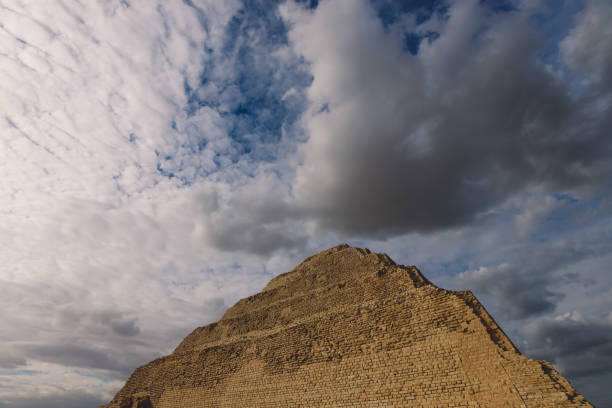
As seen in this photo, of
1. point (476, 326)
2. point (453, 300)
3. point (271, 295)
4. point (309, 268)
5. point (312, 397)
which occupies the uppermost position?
point (309, 268)

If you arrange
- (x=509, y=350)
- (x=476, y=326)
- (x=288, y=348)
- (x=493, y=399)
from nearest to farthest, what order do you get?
(x=493, y=399) → (x=509, y=350) → (x=476, y=326) → (x=288, y=348)

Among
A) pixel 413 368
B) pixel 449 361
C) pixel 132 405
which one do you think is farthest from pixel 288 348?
pixel 132 405

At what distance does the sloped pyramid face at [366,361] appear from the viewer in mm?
9383

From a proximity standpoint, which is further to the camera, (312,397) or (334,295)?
(334,295)

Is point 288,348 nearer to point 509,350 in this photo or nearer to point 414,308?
point 414,308

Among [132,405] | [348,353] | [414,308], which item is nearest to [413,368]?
[414,308]

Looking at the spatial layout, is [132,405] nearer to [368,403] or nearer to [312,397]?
[312,397]

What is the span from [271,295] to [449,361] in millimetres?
17839

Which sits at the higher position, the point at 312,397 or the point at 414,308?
the point at 414,308

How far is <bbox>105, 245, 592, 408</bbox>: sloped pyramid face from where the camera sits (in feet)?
30.8

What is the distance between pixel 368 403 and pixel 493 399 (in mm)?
4399

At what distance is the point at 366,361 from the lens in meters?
12.5

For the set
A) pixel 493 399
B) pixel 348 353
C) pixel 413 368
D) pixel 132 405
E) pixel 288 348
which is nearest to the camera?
pixel 493 399

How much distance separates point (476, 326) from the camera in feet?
33.7
